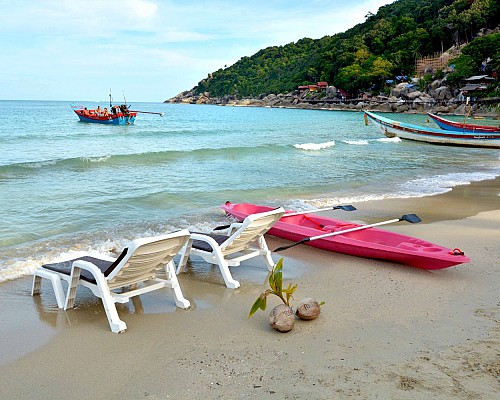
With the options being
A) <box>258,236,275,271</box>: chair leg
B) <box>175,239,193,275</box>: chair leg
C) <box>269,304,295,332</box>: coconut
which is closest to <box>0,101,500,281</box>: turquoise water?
<box>175,239,193,275</box>: chair leg

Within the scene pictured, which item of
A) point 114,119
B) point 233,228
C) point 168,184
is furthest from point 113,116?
point 233,228

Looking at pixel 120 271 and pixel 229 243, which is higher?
pixel 120 271

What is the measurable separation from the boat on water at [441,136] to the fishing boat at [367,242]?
76.7 ft

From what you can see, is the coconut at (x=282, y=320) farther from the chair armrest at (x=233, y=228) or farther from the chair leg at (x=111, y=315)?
the chair armrest at (x=233, y=228)

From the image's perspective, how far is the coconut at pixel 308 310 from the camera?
5008 mm

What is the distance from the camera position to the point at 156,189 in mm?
14219

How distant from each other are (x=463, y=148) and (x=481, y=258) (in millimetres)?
24293

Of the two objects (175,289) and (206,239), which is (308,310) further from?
(206,239)

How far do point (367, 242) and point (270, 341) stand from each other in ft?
10.7

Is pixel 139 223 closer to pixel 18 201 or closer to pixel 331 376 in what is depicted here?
pixel 18 201

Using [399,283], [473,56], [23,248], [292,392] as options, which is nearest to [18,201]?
[23,248]

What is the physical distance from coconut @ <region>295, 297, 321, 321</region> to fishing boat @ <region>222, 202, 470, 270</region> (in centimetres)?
210

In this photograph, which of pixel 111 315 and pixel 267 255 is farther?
pixel 267 255

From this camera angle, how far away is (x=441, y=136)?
101 ft
